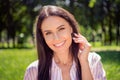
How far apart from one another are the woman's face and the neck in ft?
0.26

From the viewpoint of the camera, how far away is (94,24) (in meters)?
48.8

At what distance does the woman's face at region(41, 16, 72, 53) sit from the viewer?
4035 millimetres

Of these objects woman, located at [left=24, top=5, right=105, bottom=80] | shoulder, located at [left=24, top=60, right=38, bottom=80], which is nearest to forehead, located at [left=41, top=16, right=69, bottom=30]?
woman, located at [left=24, top=5, right=105, bottom=80]

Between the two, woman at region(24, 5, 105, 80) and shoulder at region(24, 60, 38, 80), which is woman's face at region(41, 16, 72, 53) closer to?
woman at region(24, 5, 105, 80)

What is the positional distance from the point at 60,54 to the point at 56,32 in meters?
0.30

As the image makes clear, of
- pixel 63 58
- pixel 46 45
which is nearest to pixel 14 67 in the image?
pixel 46 45

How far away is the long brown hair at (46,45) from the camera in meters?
4.08

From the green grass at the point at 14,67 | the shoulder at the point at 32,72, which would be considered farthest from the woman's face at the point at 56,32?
the green grass at the point at 14,67

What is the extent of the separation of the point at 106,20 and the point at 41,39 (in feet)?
160

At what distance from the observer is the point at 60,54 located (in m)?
4.20

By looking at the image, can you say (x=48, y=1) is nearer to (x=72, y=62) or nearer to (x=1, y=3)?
(x=1, y=3)

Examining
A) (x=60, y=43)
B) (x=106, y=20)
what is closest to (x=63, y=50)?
(x=60, y=43)

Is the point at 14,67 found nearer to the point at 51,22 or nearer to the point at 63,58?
the point at 63,58

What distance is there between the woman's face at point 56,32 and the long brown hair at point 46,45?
0.05 metres
